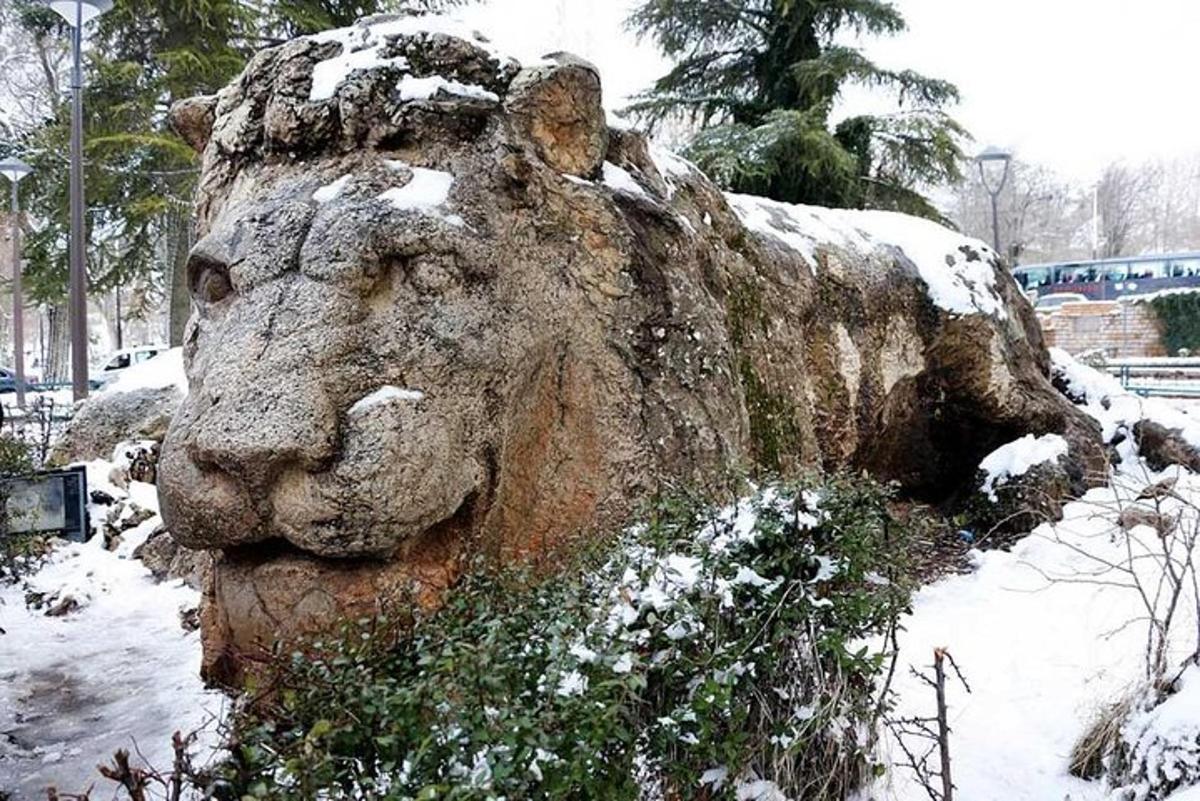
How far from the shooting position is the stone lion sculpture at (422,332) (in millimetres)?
3727

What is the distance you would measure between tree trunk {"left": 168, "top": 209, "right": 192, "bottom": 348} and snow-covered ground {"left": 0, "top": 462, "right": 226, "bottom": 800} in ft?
20.2

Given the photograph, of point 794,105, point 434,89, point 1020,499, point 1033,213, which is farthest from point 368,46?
point 1033,213

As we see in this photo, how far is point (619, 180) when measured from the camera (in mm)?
4805

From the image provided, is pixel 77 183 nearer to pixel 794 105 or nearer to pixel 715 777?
pixel 794 105

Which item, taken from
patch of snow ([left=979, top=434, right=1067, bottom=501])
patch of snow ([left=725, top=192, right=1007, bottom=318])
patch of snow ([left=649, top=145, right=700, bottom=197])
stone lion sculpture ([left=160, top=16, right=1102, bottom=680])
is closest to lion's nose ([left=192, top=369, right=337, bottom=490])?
stone lion sculpture ([left=160, top=16, right=1102, bottom=680])

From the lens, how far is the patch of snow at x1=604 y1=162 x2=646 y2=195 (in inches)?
187

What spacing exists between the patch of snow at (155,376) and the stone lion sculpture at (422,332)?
188 inches

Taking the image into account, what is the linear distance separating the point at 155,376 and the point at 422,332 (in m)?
6.73

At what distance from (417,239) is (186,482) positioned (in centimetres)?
137

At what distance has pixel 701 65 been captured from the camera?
48.1ft

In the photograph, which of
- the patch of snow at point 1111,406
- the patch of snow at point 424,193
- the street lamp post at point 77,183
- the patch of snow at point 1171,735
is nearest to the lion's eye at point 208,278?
Answer: the patch of snow at point 424,193

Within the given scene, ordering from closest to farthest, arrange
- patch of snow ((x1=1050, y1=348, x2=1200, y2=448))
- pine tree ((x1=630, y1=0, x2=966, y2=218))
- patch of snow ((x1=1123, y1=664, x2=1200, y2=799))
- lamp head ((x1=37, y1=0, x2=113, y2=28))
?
1. patch of snow ((x1=1123, y1=664, x2=1200, y2=799))
2. patch of snow ((x1=1050, y1=348, x2=1200, y2=448))
3. lamp head ((x1=37, y1=0, x2=113, y2=28))
4. pine tree ((x1=630, y1=0, x2=966, y2=218))

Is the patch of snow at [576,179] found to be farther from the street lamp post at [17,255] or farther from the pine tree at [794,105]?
the street lamp post at [17,255]

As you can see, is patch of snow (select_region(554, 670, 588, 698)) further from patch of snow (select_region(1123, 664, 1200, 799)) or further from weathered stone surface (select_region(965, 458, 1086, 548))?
weathered stone surface (select_region(965, 458, 1086, 548))
